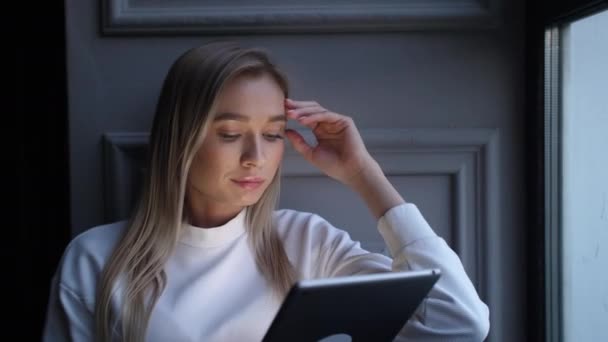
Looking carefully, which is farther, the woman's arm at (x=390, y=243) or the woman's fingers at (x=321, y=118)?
the woman's fingers at (x=321, y=118)

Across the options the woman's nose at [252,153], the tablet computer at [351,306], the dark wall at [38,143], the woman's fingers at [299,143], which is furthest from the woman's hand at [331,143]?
the dark wall at [38,143]

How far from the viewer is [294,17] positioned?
1.27 meters

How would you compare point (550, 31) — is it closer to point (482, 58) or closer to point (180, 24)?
point (482, 58)

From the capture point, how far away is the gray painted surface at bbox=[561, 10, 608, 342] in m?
1.05

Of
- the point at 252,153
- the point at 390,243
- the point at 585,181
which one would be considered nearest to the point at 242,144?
the point at 252,153

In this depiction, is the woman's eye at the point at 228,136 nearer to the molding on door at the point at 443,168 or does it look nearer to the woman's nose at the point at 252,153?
the woman's nose at the point at 252,153

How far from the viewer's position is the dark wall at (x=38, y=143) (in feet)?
4.73

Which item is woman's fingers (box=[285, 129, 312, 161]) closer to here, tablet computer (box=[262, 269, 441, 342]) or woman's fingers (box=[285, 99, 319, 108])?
woman's fingers (box=[285, 99, 319, 108])

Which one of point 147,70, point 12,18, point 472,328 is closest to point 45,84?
point 12,18

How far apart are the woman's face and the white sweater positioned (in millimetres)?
102

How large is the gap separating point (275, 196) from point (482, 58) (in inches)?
17.4

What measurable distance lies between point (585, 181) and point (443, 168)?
10.0 inches

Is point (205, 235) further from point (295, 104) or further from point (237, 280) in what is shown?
point (295, 104)

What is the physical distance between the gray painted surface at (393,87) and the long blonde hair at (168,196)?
182mm
